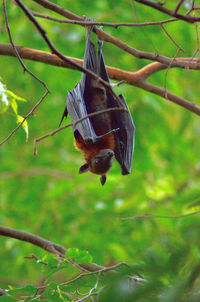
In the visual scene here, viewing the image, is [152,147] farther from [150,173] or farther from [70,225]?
[70,225]

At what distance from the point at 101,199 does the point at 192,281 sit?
8.11m

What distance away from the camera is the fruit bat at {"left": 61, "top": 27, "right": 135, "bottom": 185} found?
16.2ft

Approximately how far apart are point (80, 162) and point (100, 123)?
5.60 meters

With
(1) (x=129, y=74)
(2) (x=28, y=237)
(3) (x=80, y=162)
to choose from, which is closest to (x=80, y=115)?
(1) (x=129, y=74)

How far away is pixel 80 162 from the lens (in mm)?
10859

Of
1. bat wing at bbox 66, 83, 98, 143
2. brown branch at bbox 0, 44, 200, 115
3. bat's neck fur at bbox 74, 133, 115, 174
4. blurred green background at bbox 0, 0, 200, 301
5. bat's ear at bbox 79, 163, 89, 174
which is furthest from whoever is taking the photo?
blurred green background at bbox 0, 0, 200, 301

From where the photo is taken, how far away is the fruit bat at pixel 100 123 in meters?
4.94

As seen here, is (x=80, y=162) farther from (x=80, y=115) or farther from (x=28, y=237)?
(x=28, y=237)

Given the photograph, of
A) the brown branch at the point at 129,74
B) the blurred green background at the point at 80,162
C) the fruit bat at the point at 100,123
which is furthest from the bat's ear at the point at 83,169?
the blurred green background at the point at 80,162

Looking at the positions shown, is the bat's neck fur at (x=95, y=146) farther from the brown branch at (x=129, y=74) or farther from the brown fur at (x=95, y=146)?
the brown branch at (x=129, y=74)

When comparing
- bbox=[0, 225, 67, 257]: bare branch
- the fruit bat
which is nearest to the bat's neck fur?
the fruit bat

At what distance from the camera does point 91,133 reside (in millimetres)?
4805

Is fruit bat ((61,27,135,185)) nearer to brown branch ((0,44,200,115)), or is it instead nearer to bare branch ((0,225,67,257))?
brown branch ((0,44,200,115))

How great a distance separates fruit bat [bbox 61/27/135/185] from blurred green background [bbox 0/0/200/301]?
1.72m
